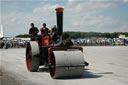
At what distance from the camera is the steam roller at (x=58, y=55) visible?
8945mm

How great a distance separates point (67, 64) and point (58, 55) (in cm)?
47

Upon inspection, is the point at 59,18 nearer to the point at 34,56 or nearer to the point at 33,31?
the point at 34,56

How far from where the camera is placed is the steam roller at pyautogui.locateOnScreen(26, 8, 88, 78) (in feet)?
29.3

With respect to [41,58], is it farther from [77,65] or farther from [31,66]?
[77,65]

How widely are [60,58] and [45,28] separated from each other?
3046 mm

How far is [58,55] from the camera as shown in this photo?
900 centimetres

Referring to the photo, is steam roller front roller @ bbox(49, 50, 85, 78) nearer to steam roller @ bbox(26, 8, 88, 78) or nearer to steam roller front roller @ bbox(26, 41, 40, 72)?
steam roller @ bbox(26, 8, 88, 78)

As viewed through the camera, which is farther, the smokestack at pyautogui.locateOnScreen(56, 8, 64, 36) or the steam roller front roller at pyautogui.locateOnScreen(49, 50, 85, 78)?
the smokestack at pyautogui.locateOnScreen(56, 8, 64, 36)

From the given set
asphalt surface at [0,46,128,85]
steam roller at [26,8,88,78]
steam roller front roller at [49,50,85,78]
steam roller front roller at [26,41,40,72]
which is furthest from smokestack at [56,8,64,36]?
asphalt surface at [0,46,128,85]

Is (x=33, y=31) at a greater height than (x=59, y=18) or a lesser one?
lesser

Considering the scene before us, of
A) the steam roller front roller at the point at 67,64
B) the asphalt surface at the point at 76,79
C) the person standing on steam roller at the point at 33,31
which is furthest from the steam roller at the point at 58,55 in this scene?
the person standing on steam roller at the point at 33,31

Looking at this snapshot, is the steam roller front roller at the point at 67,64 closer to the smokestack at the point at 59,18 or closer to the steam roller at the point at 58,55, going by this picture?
the steam roller at the point at 58,55

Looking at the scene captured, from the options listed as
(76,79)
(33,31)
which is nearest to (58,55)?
(76,79)

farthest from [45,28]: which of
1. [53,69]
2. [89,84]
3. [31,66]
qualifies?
[89,84]
